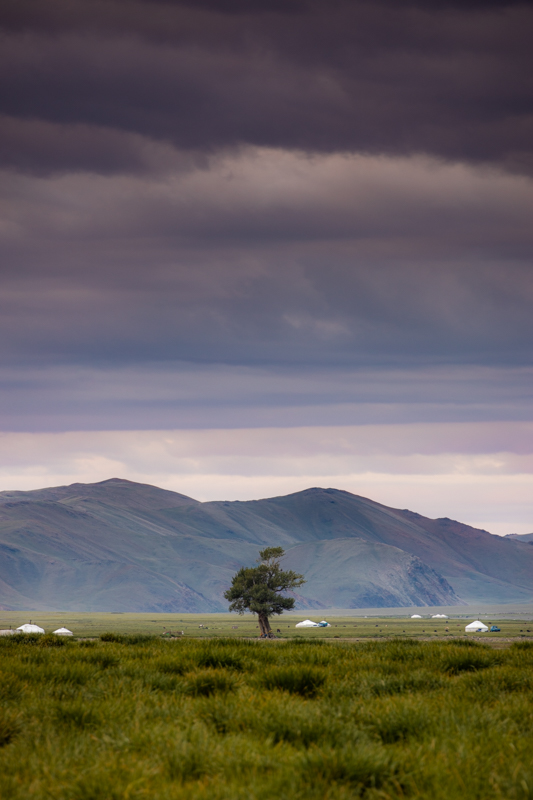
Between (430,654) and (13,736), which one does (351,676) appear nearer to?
(430,654)

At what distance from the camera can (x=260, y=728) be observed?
850 cm

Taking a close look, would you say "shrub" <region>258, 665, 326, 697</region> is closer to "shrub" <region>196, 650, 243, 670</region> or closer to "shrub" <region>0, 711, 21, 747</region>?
"shrub" <region>196, 650, 243, 670</region>

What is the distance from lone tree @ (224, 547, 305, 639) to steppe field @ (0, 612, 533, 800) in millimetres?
115100

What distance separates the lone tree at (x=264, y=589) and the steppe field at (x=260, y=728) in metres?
115

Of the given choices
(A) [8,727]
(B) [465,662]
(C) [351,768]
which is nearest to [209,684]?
(A) [8,727]

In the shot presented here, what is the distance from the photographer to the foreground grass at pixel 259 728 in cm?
673

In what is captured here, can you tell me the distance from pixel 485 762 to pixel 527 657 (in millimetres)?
8881

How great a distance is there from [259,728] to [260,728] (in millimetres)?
28

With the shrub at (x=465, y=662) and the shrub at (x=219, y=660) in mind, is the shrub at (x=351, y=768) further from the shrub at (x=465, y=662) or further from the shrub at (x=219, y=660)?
the shrub at (x=465, y=662)

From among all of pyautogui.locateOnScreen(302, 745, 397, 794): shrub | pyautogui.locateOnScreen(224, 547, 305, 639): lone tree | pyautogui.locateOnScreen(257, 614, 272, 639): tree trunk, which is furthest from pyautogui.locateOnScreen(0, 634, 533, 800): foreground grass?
pyautogui.locateOnScreen(257, 614, 272, 639): tree trunk

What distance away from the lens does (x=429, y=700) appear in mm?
10195

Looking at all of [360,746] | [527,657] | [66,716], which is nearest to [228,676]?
[66,716]

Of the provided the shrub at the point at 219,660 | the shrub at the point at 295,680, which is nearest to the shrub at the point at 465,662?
the shrub at the point at 295,680

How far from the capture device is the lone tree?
12650 cm
